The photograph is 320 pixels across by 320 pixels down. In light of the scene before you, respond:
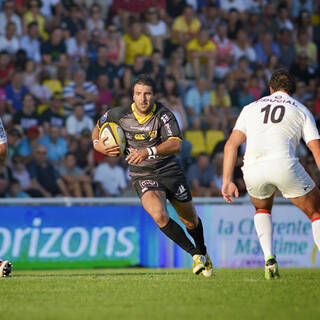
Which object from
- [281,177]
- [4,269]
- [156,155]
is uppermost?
[156,155]

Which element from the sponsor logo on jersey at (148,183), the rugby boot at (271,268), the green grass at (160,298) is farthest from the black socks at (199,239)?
the rugby boot at (271,268)

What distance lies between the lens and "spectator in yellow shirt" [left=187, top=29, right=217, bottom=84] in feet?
61.0

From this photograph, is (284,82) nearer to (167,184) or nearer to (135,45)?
(167,184)

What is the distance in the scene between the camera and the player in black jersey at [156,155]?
9.15m

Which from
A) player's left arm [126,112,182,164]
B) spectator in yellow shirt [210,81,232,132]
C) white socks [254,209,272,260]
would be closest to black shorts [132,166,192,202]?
player's left arm [126,112,182,164]

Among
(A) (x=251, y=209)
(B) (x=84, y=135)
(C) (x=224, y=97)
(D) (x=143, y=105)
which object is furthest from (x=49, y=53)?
(D) (x=143, y=105)

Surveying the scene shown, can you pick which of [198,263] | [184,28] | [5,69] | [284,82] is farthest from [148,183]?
[184,28]

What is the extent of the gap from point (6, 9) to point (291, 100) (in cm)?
1054

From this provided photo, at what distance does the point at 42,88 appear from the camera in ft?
53.8

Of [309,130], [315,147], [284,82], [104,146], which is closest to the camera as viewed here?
[315,147]

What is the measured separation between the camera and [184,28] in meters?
19.0

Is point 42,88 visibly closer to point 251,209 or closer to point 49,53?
point 49,53

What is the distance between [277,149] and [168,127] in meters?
1.92

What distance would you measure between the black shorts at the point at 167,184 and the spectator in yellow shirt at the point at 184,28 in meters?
9.83
